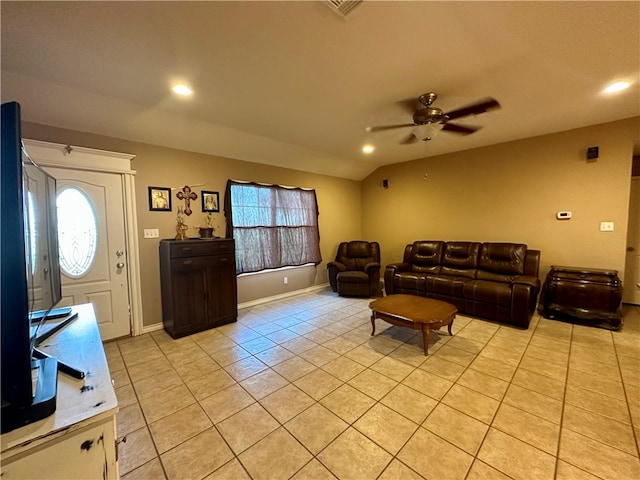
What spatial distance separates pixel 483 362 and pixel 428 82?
8.78 feet

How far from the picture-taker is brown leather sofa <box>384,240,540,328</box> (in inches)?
130

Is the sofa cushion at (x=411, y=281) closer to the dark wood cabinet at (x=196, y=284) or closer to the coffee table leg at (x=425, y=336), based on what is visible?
the coffee table leg at (x=425, y=336)

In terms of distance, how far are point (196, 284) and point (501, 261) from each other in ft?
14.2

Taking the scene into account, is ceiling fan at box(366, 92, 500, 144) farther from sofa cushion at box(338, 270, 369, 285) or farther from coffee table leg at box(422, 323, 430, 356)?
sofa cushion at box(338, 270, 369, 285)

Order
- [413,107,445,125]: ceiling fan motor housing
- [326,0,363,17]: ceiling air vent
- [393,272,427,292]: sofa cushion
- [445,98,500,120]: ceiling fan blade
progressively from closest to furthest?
[326,0,363,17]: ceiling air vent < [445,98,500,120]: ceiling fan blade < [413,107,445,125]: ceiling fan motor housing < [393,272,427,292]: sofa cushion

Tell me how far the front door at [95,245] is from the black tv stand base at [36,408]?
2564 mm

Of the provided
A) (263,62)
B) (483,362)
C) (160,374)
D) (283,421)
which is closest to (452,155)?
(483,362)

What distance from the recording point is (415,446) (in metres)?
1.60

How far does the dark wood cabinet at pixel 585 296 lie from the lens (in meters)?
3.13

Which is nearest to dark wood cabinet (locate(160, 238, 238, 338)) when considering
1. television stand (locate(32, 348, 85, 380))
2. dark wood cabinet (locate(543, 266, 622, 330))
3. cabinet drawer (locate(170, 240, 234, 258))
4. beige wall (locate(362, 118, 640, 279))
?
cabinet drawer (locate(170, 240, 234, 258))

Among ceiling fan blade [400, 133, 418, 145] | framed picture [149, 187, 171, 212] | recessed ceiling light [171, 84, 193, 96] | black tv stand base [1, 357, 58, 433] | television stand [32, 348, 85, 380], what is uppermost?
recessed ceiling light [171, 84, 193, 96]

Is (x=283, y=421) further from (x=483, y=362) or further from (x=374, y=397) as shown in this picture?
(x=483, y=362)

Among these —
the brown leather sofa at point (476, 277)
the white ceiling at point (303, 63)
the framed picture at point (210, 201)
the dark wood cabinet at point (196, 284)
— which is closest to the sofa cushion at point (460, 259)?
the brown leather sofa at point (476, 277)

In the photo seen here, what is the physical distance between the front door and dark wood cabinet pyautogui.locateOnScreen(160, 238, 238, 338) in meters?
0.46
